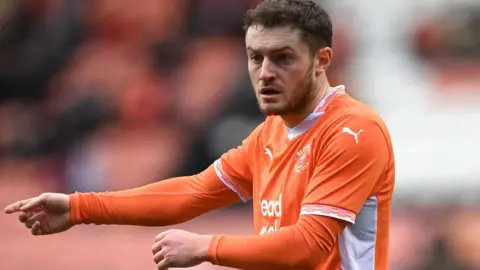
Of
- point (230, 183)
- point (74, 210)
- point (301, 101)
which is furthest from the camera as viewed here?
point (230, 183)

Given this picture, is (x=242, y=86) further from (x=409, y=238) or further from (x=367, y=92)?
(x=409, y=238)

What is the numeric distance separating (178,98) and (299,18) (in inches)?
203

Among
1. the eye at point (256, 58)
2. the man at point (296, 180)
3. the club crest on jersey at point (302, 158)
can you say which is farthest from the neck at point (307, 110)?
the eye at point (256, 58)

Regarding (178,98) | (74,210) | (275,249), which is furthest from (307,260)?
(178,98)

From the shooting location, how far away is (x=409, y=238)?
7.85 meters

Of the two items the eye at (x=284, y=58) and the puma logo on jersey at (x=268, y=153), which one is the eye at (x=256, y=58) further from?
the puma logo on jersey at (x=268, y=153)

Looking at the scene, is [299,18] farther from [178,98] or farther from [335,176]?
[178,98]

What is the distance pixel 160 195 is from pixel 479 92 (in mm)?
5099

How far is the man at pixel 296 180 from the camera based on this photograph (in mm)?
3445

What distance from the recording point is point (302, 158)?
3721 mm

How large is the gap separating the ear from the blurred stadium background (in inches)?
169

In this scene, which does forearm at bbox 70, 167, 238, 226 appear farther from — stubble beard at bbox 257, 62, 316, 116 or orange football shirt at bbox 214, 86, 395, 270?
stubble beard at bbox 257, 62, 316, 116

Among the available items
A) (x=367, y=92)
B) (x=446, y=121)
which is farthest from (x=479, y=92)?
(x=367, y=92)

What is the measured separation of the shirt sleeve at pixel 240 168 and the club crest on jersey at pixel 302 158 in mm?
344
